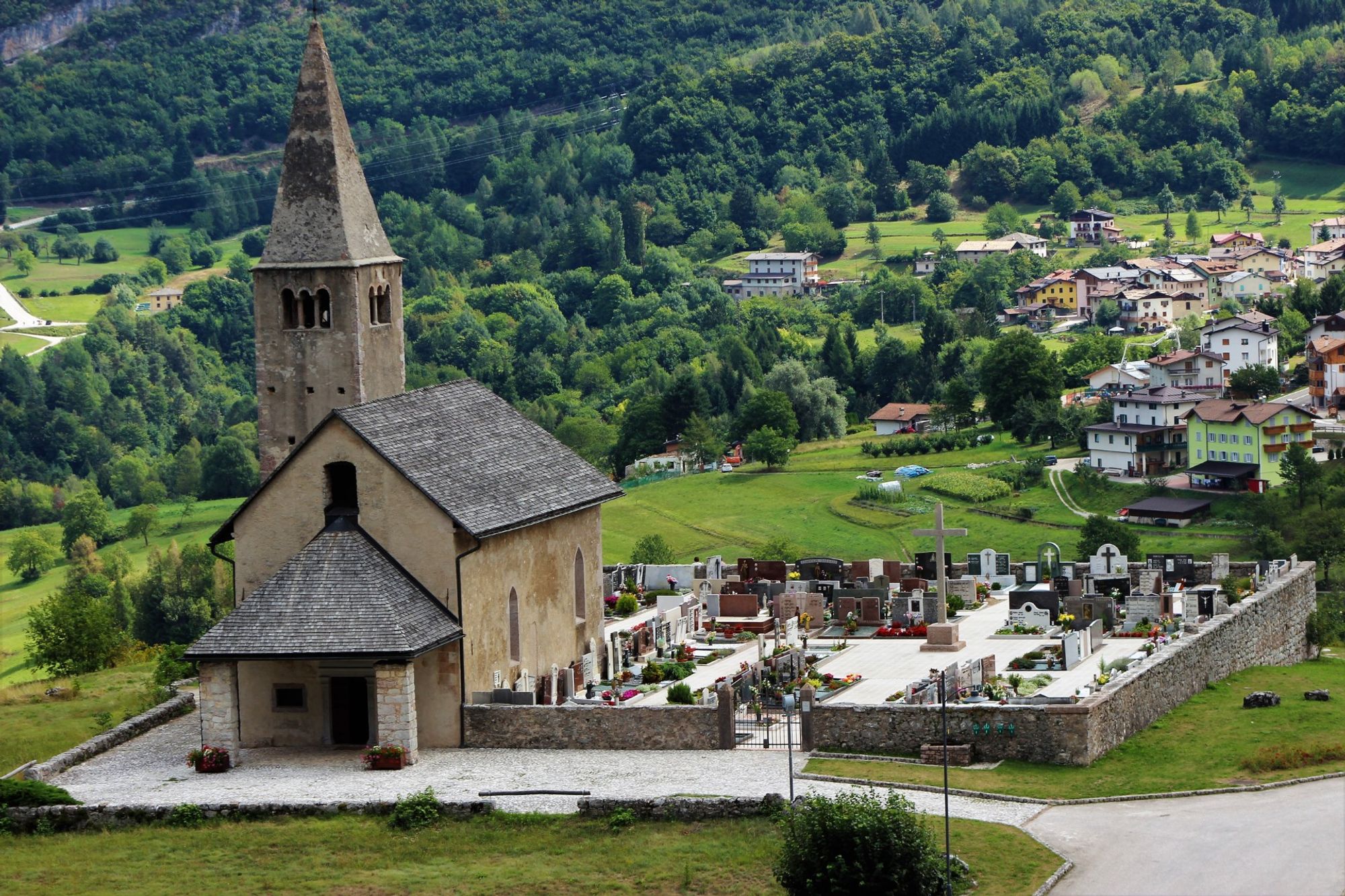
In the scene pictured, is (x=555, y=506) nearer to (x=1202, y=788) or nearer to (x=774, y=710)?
(x=774, y=710)

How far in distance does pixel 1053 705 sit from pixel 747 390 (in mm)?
102611

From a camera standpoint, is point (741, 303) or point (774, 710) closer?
point (774, 710)

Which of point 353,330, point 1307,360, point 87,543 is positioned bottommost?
point 87,543

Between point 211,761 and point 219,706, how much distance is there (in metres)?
1.21

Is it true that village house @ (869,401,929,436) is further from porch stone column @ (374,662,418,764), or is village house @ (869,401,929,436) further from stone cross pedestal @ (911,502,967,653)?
porch stone column @ (374,662,418,764)

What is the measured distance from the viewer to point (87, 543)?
442 feet

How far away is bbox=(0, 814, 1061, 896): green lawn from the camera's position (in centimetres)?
3306

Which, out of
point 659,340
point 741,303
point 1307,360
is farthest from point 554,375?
point 1307,360

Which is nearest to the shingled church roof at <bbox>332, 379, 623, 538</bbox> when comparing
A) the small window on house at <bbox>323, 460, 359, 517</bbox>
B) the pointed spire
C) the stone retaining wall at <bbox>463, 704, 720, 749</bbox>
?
the small window on house at <bbox>323, 460, 359, 517</bbox>

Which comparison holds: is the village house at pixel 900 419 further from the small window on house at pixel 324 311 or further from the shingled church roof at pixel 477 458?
the small window on house at pixel 324 311

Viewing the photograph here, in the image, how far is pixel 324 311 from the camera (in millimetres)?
45312

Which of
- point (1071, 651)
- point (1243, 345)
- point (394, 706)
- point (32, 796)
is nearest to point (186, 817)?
point (32, 796)

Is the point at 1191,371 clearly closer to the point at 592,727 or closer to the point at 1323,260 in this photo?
the point at 1323,260

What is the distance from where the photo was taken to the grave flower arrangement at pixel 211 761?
39500 millimetres
